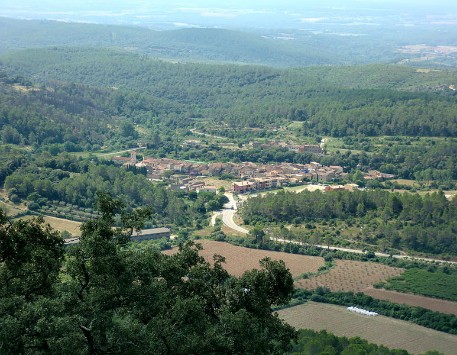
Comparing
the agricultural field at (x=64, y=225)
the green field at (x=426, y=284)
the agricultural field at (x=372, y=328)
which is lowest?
Result: the agricultural field at (x=64, y=225)

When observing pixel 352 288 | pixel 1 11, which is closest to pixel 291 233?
pixel 352 288

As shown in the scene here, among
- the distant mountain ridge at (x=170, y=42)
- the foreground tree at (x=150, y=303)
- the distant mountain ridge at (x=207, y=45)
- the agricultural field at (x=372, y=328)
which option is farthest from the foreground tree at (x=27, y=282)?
the distant mountain ridge at (x=170, y=42)

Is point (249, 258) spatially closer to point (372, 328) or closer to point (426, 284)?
point (426, 284)

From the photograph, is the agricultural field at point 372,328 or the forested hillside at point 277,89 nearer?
the agricultural field at point 372,328

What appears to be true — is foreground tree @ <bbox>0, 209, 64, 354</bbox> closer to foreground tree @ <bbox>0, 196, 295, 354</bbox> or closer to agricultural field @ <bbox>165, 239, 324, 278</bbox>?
foreground tree @ <bbox>0, 196, 295, 354</bbox>

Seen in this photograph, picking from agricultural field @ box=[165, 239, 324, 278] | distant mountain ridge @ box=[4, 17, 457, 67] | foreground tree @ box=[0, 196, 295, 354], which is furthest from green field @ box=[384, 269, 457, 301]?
distant mountain ridge @ box=[4, 17, 457, 67]

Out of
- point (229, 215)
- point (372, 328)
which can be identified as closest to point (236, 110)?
point (229, 215)

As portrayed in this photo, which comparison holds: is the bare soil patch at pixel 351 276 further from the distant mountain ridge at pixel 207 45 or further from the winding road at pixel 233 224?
the distant mountain ridge at pixel 207 45
